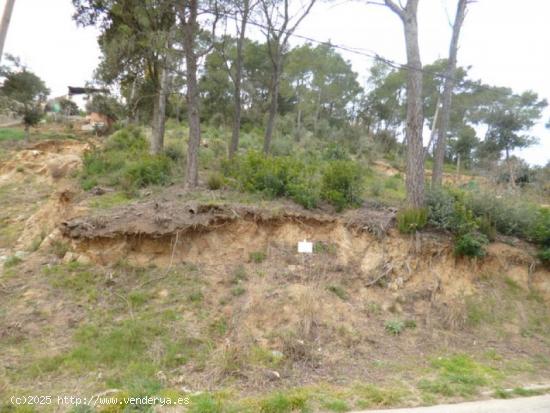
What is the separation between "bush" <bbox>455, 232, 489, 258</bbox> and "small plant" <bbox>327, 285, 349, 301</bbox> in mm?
2836

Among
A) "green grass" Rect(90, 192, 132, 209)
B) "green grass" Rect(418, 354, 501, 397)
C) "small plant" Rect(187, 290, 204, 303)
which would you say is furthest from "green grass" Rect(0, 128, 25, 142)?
"green grass" Rect(418, 354, 501, 397)

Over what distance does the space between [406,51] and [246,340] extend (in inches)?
303

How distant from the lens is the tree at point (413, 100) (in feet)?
27.9

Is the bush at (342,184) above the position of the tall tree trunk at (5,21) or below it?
below

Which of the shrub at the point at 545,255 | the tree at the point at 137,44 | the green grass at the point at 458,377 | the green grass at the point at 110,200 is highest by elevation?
the tree at the point at 137,44

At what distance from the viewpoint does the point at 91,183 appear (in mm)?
9828

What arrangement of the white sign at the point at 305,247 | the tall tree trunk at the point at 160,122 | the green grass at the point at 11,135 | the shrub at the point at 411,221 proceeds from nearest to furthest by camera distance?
1. the white sign at the point at 305,247
2. the shrub at the point at 411,221
3. the tall tree trunk at the point at 160,122
4. the green grass at the point at 11,135

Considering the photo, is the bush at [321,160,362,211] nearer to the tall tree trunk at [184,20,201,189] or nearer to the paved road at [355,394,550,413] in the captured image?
the tall tree trunk at [184,20,201,189]

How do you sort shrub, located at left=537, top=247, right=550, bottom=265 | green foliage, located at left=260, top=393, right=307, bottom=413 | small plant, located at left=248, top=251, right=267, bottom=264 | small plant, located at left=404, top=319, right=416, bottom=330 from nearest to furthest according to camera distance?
green foliage, located at left=260, top=393, right=307, bottom=413
small plant, located at left=404, top=319, right=416, bottom=330
small plant, located at left=248, top=251, right=267, bottom=264
shrub, located at left=537, top=247, right=550, bottom=265

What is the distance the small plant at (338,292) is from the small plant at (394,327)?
0.88 meters

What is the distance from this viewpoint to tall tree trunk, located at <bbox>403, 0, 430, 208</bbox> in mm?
8469

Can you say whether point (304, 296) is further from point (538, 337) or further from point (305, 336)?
point (538, 337)

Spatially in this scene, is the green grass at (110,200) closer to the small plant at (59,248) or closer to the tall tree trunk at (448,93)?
the small plant at (59,248)

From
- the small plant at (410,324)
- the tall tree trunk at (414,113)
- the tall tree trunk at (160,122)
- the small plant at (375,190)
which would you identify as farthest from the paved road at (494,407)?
the tall tree trunk at (160,122)
